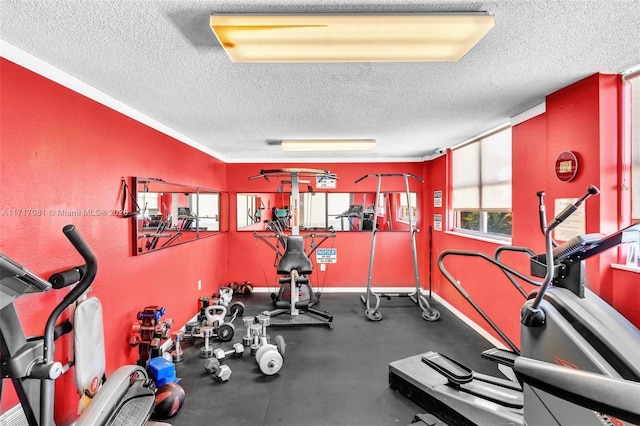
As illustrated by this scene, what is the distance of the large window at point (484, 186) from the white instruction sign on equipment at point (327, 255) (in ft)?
6.74

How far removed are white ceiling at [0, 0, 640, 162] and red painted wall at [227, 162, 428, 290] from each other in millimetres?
2014

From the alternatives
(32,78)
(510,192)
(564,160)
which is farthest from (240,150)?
(564,160)

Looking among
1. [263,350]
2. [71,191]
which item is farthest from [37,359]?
[263,350]

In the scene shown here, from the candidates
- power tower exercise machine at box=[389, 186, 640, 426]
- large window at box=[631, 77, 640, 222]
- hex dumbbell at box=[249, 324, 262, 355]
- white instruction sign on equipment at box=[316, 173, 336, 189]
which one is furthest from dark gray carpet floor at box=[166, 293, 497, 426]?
white instruction sign on equipment at box=[316, 173, 336, 189]

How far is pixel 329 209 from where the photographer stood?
6414mm

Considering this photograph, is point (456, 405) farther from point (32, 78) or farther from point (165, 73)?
point (32, 78)

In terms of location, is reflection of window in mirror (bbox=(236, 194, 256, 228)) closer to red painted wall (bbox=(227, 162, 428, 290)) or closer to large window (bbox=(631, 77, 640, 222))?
red painted wall (bbox=(227, 162, 428, 290))

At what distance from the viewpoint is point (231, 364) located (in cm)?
296

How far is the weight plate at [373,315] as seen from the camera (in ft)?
13.4

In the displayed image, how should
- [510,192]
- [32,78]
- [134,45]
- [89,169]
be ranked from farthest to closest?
[510,192], [89,169], [32,78], [134,45]

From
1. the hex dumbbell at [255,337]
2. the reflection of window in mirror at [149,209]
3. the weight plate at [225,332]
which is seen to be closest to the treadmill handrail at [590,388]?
the hex dumbbell at [255,337]

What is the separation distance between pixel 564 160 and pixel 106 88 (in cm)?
345

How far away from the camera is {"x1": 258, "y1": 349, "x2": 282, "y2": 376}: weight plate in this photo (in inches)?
106

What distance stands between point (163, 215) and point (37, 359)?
2.17 m
